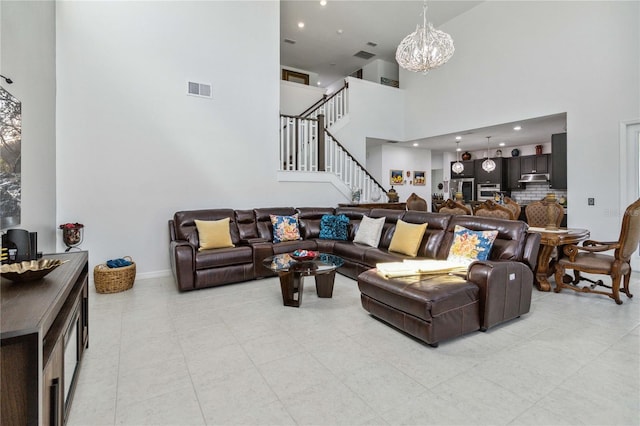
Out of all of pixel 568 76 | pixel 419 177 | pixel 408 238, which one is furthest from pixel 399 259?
pixel 419 177

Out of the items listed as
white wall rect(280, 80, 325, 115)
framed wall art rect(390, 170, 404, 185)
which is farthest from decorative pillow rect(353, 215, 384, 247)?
white wall rect(280, 80, 325, 115)

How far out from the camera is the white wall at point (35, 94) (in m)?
2.58

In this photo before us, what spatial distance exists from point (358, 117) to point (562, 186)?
457 cm

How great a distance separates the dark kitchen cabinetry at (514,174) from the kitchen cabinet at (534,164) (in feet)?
0.44

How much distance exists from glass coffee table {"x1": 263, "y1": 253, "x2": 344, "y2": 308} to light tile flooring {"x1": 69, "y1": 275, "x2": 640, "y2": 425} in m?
0.19

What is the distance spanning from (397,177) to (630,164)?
524cm

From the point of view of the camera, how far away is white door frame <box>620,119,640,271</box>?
4750 millimetres

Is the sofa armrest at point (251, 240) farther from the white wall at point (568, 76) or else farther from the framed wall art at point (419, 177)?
the framed wall art at point (419, 177)

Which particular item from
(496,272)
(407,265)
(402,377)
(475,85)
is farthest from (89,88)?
(475,85)

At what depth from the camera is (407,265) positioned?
3.04 metres

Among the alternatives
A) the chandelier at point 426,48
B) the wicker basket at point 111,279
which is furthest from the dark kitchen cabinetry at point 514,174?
the wicker basket at point 111,279

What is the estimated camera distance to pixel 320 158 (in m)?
6.61

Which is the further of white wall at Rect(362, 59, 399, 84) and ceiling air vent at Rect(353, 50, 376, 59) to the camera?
white wall at Rect(362, 59, 399, 84)

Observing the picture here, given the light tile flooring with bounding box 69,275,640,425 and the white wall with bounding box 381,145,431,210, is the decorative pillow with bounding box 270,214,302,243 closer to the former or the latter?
the light tile flooring with bounding box 69,275,640,425
